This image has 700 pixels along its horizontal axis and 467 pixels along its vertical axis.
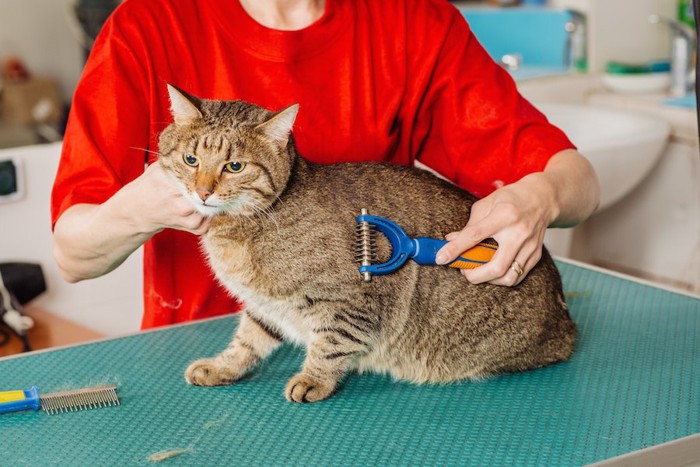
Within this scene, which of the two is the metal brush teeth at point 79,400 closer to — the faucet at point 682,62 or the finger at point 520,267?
the finger at point 520,267

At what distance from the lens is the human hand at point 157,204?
1.09m

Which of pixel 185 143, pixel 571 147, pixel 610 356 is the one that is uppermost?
pixel 185 143

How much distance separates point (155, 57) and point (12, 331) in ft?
2.91

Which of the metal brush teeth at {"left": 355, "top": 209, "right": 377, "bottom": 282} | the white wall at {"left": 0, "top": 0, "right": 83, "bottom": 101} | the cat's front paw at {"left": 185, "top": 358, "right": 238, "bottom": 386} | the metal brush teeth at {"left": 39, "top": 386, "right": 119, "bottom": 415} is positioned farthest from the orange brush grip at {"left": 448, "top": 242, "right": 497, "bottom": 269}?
the white wall at {"left": 0, "top": 0, "right": 83, "bottom": 101}

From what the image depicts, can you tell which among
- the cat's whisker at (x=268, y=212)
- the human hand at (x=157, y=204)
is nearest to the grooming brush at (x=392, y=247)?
the cat's whisker at (x=268, y=212)

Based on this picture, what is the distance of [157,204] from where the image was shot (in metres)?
1.09

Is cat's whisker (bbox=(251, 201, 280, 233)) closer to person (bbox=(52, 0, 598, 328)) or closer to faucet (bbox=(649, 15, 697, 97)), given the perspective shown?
person (bbox=(52, 0, 598, 328))

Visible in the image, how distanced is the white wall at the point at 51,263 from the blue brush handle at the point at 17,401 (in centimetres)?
103

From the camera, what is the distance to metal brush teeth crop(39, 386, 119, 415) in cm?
109

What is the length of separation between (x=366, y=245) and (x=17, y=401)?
0.47 meters

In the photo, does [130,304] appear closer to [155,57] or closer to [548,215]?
[155,57]

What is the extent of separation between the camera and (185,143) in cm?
112

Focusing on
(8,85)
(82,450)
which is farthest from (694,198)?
(8,85)

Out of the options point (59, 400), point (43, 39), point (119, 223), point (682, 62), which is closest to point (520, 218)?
point (119, 223)
